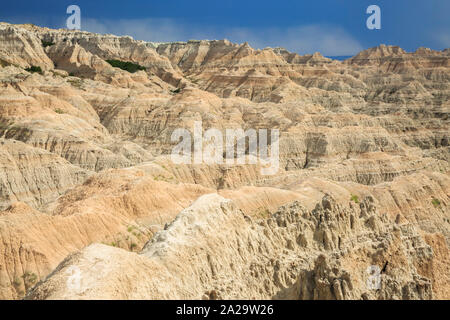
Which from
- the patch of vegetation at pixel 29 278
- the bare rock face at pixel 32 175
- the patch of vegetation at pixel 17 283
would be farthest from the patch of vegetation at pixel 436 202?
the patch of vegetation at pixel 17 283

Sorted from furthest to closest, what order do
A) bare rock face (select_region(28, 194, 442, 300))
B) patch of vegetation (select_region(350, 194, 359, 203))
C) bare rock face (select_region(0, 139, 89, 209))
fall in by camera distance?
bare rock face (select_region(0, 139, 89, 209)), patch of vegetation (select_region(350, 194, 359, 203)), bare rock face (select_region(28, 194, 442, 300))

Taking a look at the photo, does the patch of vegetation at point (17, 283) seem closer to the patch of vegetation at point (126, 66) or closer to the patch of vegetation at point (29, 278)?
the patch of vegetation at point (29, 278)

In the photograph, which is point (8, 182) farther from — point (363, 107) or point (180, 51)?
point (180, 51)

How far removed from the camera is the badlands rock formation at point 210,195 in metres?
21.8

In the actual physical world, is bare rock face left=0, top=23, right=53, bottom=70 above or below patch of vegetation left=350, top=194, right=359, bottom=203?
above

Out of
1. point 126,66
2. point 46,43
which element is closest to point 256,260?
point 126,66

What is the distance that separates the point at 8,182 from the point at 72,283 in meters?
38.3

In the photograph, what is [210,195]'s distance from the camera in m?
28.2

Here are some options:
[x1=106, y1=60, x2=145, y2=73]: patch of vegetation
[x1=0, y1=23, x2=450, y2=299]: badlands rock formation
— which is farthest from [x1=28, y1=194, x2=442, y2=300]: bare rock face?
[x1=106, y1=60, x2=145, y2=73]: patch of vegetation

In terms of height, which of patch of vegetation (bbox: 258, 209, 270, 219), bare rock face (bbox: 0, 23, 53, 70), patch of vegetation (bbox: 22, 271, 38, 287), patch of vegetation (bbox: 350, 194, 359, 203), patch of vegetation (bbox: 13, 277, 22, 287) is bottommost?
patch of vegetation (bbox: 13, 277, 22, 287)

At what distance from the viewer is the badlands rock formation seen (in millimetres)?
21766

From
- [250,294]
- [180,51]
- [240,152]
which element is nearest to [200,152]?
[240,152]

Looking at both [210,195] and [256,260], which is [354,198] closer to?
[210,195]

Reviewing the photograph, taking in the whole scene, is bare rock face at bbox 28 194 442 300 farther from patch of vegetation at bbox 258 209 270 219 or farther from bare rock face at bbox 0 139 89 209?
bare rock face at bbox 0 139 89 209
